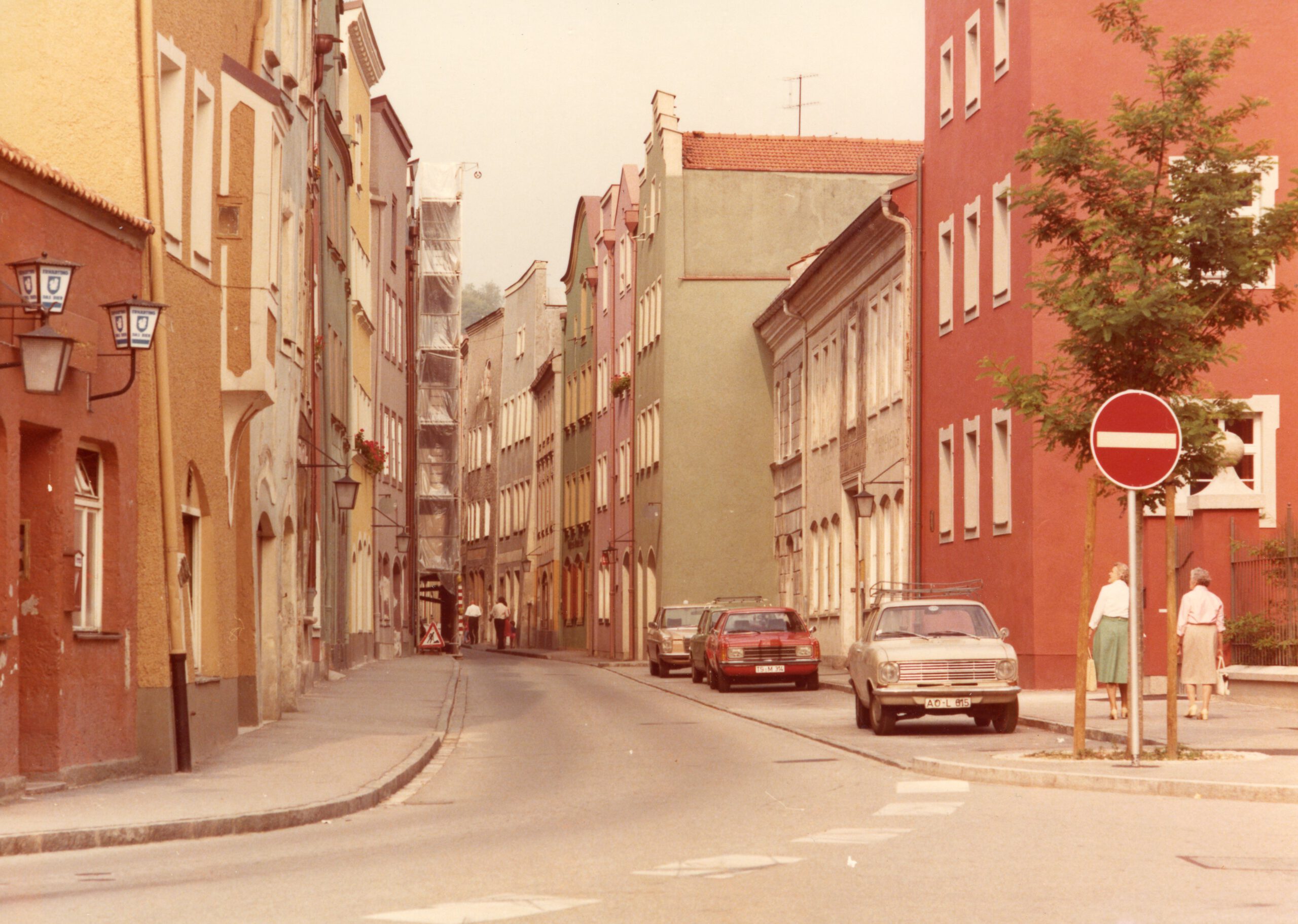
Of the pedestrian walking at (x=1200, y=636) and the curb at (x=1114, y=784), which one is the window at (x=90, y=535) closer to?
the curb at (x=1114, y=784)

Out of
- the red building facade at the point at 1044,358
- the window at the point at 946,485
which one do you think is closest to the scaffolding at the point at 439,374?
the window at the point at 946,485

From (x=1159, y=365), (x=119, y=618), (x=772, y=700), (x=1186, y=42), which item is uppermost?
(x=1186, y=42)

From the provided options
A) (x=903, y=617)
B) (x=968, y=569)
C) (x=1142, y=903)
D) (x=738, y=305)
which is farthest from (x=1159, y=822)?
(x=738, y=305)

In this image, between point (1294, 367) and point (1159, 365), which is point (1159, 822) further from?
point (1294, 367)

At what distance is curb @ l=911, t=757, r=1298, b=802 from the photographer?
15.1 metres

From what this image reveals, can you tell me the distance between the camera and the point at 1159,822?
13.3m

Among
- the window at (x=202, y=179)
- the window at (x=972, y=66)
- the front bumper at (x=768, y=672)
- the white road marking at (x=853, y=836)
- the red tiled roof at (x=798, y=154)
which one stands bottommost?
the front bumper at (x=768, y=672)

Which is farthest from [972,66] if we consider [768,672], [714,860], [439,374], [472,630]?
[472,630]

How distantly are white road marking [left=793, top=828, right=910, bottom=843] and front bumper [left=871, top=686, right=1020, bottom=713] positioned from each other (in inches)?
385

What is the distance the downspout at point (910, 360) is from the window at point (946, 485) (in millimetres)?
1419

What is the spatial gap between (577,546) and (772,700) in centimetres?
4693

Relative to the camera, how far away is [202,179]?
2044 cm

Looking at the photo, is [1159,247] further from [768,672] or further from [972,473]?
[768,672]

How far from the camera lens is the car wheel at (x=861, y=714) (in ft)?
80.4
